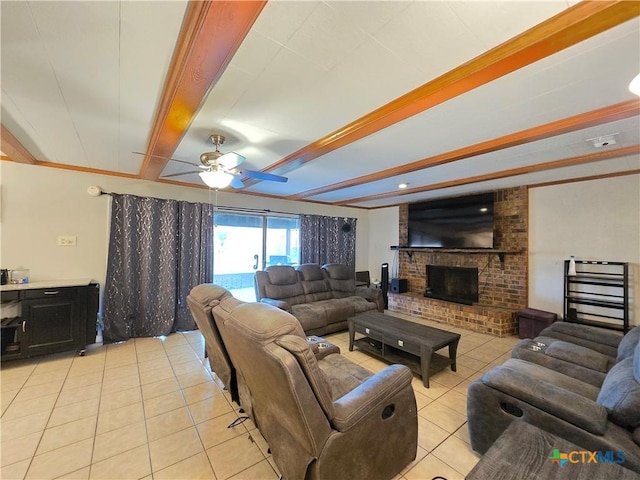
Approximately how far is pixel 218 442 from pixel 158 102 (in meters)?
2.43

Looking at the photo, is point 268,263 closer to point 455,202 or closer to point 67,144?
point 67,144

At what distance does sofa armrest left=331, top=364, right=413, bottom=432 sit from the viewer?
1.27m

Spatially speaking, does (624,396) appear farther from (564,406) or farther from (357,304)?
(357,304)

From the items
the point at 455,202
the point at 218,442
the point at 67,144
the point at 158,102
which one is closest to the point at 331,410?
the point at 218,442

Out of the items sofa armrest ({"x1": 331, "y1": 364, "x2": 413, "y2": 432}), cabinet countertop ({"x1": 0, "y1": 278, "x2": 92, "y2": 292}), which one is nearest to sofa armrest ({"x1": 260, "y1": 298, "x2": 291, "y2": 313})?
cabinet countertop ({"x1": 0, "y1": 278, "x2": 92, "y2": 292})

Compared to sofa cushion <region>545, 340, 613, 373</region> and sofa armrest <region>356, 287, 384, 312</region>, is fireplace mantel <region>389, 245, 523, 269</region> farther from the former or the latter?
sofa cushion <region>545, 340, 613, 373</region>

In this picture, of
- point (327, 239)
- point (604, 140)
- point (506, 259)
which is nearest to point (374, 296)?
point (327, 239)

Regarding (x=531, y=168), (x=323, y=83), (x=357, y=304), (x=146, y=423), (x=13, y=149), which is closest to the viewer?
(x=323, y=83)

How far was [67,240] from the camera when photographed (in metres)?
3.47

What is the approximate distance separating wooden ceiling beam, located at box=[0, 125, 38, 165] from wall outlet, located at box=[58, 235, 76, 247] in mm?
944

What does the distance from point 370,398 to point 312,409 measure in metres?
0.39

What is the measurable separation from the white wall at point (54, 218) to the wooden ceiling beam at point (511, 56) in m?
3.65

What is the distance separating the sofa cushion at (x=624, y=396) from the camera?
130 centimetres

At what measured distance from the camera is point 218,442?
6.13 ft
